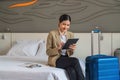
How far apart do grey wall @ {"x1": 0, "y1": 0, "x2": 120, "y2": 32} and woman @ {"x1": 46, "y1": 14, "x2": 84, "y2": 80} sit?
1265 millimetres

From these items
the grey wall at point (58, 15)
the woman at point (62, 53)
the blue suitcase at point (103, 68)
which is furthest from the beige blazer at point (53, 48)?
the grey wall at point (58, 15)

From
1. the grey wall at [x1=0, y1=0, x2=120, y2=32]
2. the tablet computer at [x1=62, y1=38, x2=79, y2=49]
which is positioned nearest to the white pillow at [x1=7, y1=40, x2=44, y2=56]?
the grey wall at [x1=0, y1=0, x2=120, y2=32]

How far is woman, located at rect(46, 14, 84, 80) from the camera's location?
3.75 metres

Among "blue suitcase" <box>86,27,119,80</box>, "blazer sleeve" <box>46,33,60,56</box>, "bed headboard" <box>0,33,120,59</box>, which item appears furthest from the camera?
"bed headboard" <box>0,33,120,59</box>

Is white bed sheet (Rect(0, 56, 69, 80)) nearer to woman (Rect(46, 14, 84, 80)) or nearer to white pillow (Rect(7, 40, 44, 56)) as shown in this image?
woman (Rect(46, 14, 84, 80))

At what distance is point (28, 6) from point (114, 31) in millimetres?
1879

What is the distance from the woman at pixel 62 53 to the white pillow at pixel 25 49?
4.51 ft

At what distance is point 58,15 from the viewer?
5.61 meters

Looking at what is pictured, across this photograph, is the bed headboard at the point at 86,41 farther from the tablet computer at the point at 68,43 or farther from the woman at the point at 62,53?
the tablet computer at the point at 68,43

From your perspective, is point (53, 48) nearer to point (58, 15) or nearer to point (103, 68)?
point (103, 68)

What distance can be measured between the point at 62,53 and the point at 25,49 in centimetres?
154

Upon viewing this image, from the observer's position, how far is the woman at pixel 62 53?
375 centimetres

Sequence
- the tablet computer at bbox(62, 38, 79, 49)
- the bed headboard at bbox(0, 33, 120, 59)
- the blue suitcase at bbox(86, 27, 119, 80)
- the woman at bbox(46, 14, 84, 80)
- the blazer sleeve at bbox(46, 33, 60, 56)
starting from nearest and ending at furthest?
the blue suitcase at bbox(86, 27, 119, 80)
the woman at bbox(46, 14, 84, 80)
the tablet computer at bbox(62, 38, 79, 49)
the blazer sleeve at bbox(46, 33, 60, 56)
the bed headboard at bbox(0, 33, 120, 59)

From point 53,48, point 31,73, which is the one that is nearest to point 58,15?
point 53,48
